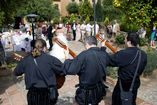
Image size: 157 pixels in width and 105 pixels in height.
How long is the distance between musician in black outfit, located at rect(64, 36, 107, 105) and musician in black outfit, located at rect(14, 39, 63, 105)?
9.8 inches

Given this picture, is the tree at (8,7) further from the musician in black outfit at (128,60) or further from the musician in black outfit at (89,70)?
the musician in black outfit at (128,60)

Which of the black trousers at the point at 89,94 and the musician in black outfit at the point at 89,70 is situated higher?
the musician in black outfit at the point at 89,70

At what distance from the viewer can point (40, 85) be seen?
2557 millimetres

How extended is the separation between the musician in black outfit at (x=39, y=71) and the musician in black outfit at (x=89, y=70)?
0.25 m

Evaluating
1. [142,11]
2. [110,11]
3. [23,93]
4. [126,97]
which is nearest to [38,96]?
[126,97]

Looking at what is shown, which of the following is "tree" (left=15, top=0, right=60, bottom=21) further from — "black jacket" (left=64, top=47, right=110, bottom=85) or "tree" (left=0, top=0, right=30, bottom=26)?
"black jacket" (left=64, top=47, right=110, bottom=85)

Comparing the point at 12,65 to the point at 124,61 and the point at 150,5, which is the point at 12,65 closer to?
the point at 124,61

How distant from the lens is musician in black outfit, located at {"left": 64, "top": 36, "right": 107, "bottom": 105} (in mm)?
2525

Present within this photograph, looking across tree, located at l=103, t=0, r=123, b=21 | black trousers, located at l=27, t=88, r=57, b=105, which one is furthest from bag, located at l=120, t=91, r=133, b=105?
tree, located at l=103, t=0, r=123, b=21

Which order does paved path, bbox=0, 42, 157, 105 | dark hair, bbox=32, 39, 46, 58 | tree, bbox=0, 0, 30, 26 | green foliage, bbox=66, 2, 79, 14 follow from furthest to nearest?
green foliage, bbox=66, 2, 79, 14, tree, bbox=0, 0, 30, 26, paved path, bbox=0, 42, 157, 105, dark hair, bbox=32, 39, 46, 58

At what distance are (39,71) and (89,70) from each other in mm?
816

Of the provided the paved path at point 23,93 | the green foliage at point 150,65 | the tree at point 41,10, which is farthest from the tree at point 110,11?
the paved path at point 23,93

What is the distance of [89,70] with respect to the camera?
2.54 m

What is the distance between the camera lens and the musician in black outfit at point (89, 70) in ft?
8.29
